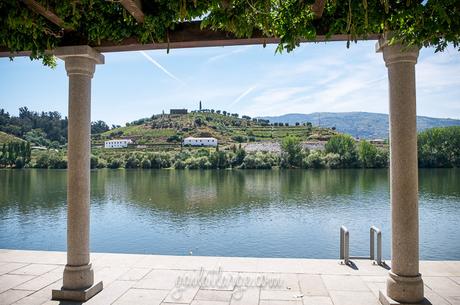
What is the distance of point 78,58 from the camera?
5684 mm

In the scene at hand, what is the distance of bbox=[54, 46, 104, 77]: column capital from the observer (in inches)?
222

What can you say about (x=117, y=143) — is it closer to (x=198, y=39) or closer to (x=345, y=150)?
(x=345, y=150)

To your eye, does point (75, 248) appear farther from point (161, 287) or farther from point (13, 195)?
point (13, 195)

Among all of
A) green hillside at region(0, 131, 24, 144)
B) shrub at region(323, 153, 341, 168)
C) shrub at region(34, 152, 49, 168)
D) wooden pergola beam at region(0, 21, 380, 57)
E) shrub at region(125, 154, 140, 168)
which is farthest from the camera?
green hillside at region(0, 131, 24, 144)

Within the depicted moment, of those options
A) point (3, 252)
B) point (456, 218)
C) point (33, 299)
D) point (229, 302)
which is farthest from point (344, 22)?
point (456, 218)

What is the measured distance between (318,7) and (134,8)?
2.18 metres

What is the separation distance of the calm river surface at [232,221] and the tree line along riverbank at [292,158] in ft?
Answer: 112

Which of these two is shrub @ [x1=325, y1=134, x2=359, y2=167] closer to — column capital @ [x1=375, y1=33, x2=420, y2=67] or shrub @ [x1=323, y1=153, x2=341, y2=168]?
shrub @ [x1=323, y1=153, x2=341, y2=168]

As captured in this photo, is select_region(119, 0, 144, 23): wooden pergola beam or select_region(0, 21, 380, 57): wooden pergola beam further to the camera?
select_region(0, 21, 380, 57): wooden pergola beam

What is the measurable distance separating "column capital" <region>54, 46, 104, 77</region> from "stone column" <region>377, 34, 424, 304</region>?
4.22 m

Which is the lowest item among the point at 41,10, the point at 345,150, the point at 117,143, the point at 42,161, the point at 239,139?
the point at 42,161

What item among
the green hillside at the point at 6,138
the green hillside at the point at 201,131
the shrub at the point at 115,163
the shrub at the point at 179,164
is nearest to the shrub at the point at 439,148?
the green hillside at the point at 201,131

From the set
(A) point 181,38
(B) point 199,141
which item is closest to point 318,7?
(A) point 181,38

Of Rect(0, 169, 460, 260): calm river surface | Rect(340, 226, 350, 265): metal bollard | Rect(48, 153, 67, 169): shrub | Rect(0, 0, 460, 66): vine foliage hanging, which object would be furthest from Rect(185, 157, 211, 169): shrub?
Rect(0, 0, 460, 66): vine foliage hanging
